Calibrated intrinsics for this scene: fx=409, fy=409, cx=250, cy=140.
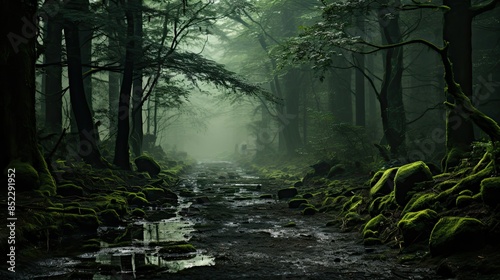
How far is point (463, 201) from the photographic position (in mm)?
6430

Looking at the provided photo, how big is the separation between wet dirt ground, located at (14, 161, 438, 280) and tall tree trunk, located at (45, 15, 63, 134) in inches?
305

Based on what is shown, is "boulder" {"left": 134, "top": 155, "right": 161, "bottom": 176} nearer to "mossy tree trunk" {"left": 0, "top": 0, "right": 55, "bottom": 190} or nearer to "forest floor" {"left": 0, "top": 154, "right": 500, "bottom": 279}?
"forest floor" {"left": 0, "top": 154, "right": 500, "bottom": 279}

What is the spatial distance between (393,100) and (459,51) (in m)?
4.61

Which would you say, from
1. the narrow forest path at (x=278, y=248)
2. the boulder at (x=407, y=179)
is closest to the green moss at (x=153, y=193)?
the narrow forest path at (x=278, y=248)

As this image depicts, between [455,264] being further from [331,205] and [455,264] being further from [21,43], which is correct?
[21,43]

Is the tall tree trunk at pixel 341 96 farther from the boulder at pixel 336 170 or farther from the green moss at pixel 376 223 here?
the green moss at pixel 376 223

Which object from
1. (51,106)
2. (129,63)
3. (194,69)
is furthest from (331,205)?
(51,106)

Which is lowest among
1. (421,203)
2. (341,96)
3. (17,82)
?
(421,203)

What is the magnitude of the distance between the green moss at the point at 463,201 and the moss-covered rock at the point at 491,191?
1.43 feet

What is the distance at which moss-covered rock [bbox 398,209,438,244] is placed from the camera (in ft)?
20.7

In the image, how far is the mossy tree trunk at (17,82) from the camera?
8.04 m

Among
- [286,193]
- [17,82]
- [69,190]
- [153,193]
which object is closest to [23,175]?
[69,190]

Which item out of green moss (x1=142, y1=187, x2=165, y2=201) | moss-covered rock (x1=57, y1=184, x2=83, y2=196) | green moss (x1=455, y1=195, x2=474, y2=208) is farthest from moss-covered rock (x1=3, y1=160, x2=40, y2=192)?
green moss (x1=455, y1=195, x2=474, y2=208)

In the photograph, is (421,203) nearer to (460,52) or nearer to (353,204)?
(353,204)
